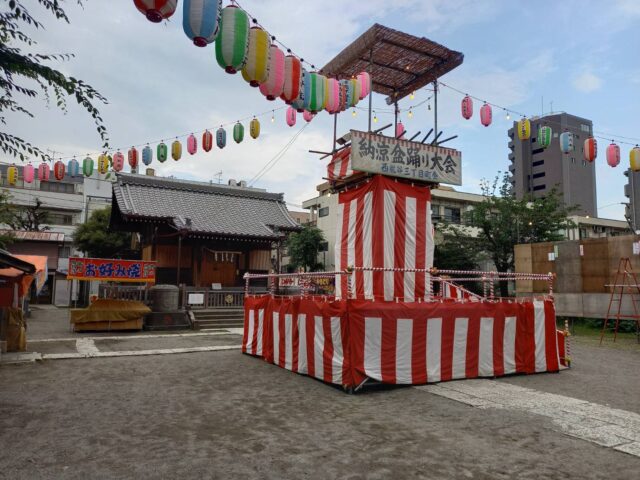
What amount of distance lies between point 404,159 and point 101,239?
26.9 meters

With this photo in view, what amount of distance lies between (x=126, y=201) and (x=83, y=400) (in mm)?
16628

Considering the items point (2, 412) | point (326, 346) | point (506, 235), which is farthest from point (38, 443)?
point (506, 235)

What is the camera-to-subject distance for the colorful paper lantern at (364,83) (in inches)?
404

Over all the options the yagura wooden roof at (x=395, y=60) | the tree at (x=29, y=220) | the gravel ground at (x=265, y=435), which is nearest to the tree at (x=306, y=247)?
the tree at (x=29, y=220)

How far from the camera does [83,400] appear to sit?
6941 millimetres

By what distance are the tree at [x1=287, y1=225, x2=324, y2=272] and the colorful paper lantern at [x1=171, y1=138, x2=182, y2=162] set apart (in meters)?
23.0

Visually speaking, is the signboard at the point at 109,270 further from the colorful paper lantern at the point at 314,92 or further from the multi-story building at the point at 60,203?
the multi-story building at the point at 60,203

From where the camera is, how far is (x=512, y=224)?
2595cm

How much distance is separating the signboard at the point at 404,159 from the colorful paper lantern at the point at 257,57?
213 centimetres

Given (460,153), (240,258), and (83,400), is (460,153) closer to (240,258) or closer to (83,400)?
(83,400)

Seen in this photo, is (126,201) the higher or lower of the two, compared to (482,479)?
higher

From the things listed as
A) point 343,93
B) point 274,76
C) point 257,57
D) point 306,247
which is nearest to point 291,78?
point 274,76

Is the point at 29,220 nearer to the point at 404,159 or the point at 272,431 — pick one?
the point at 404,159

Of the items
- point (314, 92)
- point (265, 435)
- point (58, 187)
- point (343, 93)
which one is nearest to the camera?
point (265, 435)
